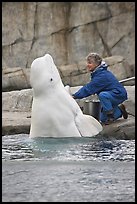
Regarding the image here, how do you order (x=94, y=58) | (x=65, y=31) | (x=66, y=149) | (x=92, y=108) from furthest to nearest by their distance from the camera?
1. (x=65, y=31)
2. (x=92, y=108)
3. (x=94, y=58)
4. (x=66, y=149)

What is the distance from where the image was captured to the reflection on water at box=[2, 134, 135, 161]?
194 inches

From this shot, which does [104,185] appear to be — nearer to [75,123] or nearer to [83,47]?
[75,123]

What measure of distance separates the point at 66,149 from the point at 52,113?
1205 millimetres

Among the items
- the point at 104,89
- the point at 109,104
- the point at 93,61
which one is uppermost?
the point at 93,61

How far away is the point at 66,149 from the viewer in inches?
217

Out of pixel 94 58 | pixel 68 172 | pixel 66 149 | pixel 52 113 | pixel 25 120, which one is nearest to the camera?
pixel 68 172

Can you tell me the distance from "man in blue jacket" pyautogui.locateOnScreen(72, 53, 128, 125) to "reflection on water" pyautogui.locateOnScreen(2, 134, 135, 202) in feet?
4.05

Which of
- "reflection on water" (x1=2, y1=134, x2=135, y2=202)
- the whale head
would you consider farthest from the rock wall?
Answer: "reflection on water" (x1=2, y1=134, x2=135, y2=202)

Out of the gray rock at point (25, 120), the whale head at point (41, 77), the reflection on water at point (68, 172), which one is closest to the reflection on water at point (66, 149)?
the reflection on water at point (68, 172)

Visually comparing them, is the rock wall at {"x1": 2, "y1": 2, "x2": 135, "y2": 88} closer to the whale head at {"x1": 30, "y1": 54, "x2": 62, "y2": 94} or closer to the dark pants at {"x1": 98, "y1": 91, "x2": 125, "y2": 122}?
the dark pants at {"x1": 98, "y1": 91, "x2": 125, "y2": 122}

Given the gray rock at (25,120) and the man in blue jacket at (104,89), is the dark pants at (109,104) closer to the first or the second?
the man in blue jacket at (104,89)

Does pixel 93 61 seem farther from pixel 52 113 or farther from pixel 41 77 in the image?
pixel 52 113

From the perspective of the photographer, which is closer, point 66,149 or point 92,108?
point 66,149

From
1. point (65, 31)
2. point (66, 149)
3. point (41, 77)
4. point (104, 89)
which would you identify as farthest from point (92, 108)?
point (65, 31)
